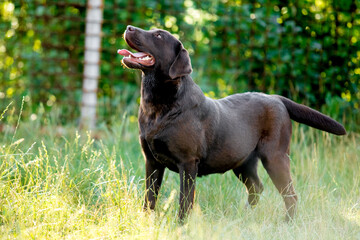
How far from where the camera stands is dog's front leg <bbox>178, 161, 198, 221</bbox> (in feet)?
10.8

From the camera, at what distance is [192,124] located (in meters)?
3.34

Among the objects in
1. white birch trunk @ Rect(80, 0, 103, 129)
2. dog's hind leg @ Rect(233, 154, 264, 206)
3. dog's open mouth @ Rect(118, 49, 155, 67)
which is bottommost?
dog's hind leg @ Rect(233, 154, 264, 206)

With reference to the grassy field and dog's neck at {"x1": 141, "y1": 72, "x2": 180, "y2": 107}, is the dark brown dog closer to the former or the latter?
dog's neck at {"x1": 141, "y1": 72, "x2": 180, "y2": 107}

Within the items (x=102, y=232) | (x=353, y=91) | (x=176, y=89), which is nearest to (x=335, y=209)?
(x=176, y=89)

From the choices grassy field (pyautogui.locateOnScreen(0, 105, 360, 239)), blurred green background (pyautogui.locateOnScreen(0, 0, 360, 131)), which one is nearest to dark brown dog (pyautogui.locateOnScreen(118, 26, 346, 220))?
grassy field (pyautogui.locateOnScreen(0, 105, 360, 239))

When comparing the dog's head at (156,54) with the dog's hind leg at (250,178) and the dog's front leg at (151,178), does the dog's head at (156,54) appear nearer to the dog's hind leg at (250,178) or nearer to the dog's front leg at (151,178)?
the dog's front leg at (151,178)

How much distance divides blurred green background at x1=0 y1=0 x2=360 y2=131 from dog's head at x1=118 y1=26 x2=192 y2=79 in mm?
2792

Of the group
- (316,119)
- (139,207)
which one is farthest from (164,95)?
(316,119)

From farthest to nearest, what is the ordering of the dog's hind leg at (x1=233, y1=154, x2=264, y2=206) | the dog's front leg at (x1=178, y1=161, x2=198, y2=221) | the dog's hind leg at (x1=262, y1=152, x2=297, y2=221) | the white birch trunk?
the white birch trunk < the dog's hind leg at (x1=233, y1=154, x2=264, y2=206) < the dog's hind leg at (x1=262, y1=152, x2=297, y2=221) < the dog's front leg at (x1=178, y1=161, x2=198, y2=221)

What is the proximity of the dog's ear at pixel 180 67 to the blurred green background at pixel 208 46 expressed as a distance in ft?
9.43

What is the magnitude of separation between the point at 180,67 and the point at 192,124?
0.41 metres

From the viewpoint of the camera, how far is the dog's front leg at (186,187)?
3283 mm

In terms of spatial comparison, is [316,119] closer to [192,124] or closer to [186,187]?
[192,124]

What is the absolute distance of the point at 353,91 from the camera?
620 centimetres
